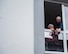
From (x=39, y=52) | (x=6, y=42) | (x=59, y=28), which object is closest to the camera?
(x=39, y=52)

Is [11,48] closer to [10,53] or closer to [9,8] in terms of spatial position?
[10,53]

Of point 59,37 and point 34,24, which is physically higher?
point 34,24

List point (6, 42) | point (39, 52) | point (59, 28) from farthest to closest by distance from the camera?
point (59, 28), point (6, 42), point (39, 52)

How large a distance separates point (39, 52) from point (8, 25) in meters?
0.78

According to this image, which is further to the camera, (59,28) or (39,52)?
(59,28)

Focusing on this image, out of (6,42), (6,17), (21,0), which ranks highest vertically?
(21,0)

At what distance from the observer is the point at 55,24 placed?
314 cm

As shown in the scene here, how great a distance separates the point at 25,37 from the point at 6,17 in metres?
0.62

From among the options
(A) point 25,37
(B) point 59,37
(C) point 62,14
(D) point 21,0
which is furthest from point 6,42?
(C) point 62,14

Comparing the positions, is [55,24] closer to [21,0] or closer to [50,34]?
[50,34]

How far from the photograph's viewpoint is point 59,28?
9.95 ft

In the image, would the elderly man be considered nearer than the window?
No

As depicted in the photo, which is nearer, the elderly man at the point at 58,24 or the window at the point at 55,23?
the window at the point at 55,23

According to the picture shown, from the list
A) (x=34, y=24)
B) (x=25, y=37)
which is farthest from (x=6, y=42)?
(x=34, y=24)
